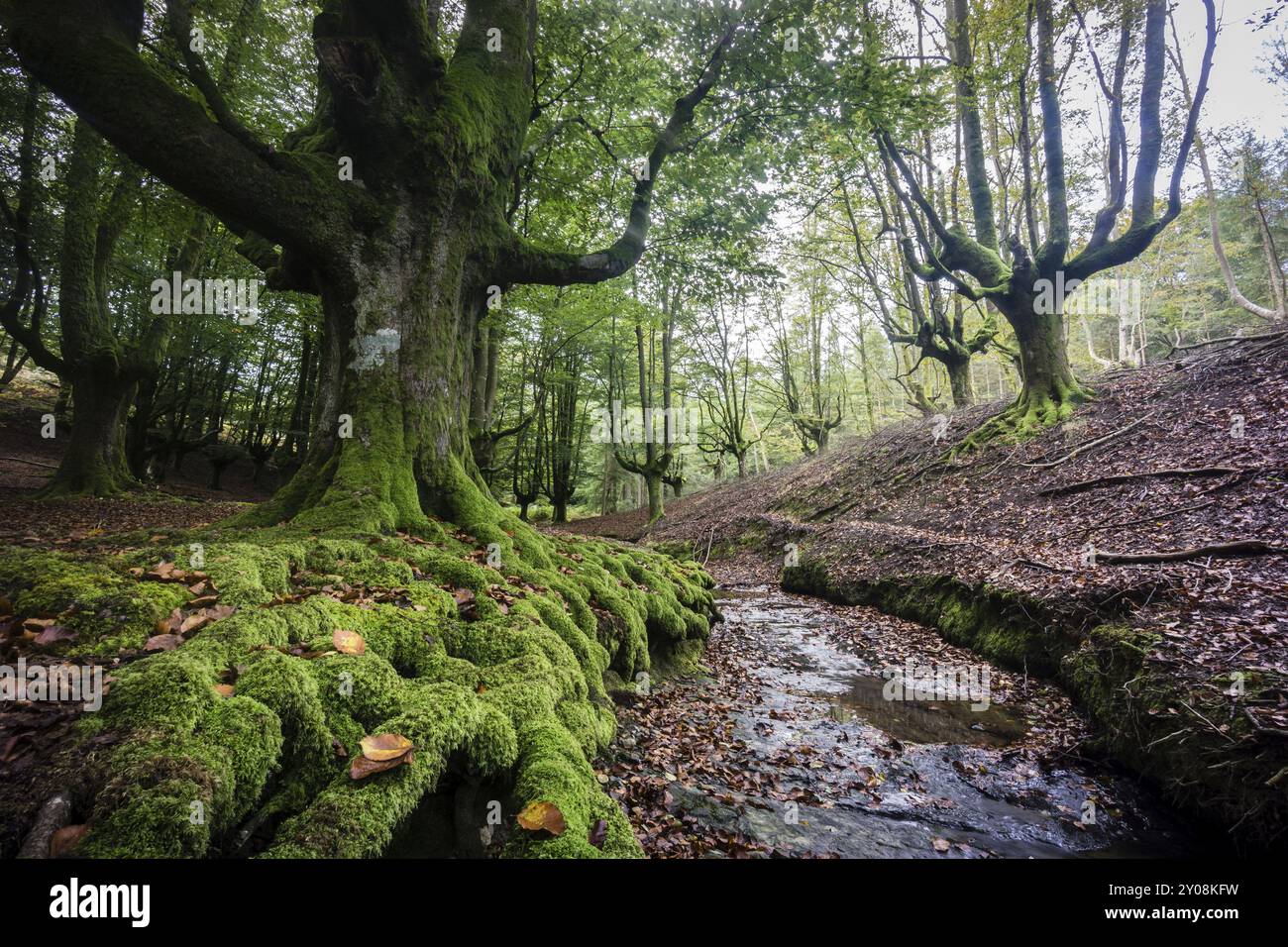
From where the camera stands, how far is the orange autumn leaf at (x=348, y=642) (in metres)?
2.65

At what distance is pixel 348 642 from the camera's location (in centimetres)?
270

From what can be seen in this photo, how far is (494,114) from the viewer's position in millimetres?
6160

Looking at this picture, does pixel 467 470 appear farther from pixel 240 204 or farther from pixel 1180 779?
pixel 1180 779

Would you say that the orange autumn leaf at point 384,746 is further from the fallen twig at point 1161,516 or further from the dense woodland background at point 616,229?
the fallen twig at point 1161,516

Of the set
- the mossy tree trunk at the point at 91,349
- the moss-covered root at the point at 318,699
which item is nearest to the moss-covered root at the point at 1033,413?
the moss-covered root at the point at 318,699

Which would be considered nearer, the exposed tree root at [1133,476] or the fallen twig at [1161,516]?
the fallen twig at [1161,516]

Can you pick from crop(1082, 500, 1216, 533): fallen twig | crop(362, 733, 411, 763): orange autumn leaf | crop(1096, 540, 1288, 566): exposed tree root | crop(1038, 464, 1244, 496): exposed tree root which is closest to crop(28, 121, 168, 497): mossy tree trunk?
crop(362, 733, 411, 763): orange autumn leaf

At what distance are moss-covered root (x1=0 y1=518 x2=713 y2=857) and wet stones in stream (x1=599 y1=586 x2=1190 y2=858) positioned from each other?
27.7 inches

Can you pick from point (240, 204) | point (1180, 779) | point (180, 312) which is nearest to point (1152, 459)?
point (1180, 779)

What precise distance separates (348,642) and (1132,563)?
7.75 metres

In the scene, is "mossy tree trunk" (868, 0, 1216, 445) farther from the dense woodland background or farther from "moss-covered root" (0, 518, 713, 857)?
"moss-covered root" (0, 518, 713, 857)

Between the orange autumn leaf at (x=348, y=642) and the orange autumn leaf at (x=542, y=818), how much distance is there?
1.22m

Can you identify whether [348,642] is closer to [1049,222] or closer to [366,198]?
[366,198]

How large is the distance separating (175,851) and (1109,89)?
14773 mm
